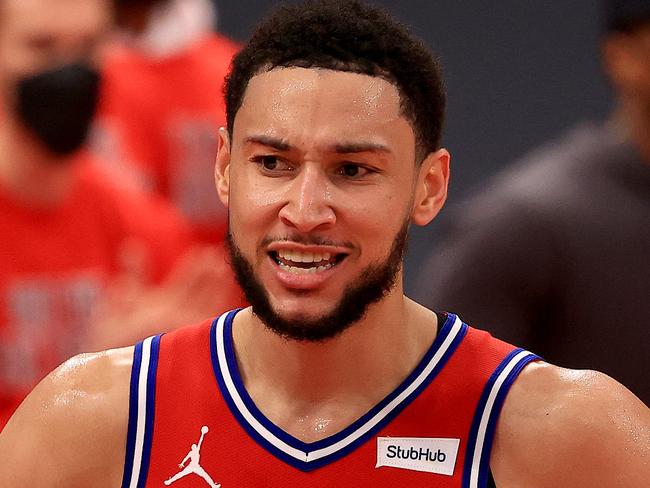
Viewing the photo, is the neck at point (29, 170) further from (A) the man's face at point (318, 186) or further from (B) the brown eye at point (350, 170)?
(B) the brown eye at point (350, 170)


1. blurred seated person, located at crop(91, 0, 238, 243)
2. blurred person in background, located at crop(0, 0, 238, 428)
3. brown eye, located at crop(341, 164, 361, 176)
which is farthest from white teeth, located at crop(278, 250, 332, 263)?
blurred seated person, located at crop(91, 0, 238, 243)

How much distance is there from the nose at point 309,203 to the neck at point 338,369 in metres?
0.33

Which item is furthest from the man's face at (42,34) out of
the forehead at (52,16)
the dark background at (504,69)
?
the dark background at (504,69)

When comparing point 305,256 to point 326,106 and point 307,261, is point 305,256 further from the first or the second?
point 326,106

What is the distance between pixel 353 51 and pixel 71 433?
0.99m

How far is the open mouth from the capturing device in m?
3.54

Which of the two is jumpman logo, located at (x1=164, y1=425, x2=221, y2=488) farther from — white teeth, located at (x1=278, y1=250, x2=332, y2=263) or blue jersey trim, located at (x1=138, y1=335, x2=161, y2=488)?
white teeth, located at (x1=278, y1=250, x2=332, y2=263)

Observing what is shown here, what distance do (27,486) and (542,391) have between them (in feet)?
3.54

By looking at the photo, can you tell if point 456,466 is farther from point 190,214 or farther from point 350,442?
point 190,214

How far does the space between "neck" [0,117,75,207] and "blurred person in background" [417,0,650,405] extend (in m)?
1.77

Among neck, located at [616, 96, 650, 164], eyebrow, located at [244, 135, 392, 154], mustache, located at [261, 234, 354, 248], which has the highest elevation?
neck, located at [616, 96, 650, 164]

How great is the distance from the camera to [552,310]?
5.30 metres

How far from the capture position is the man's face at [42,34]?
658 cm

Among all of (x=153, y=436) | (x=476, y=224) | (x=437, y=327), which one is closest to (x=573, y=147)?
(x=476, y=224)
